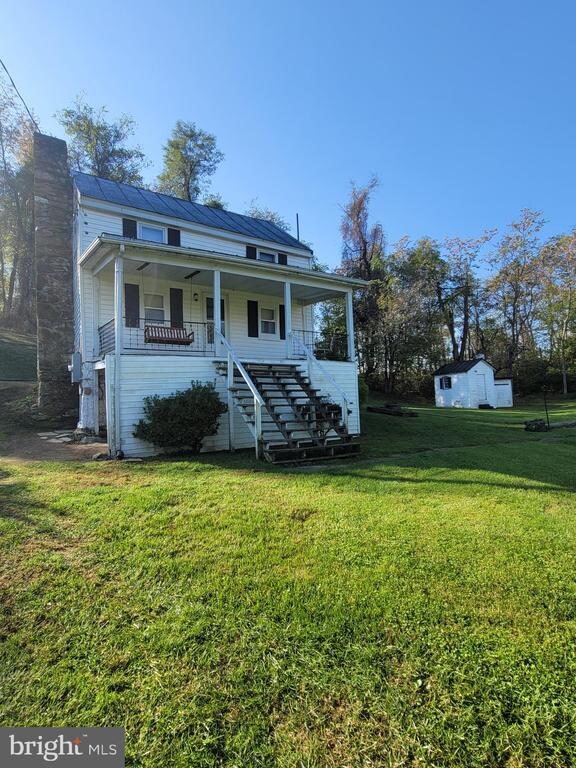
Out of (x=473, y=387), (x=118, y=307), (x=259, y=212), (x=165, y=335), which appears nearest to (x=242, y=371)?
(x=118, y=307)

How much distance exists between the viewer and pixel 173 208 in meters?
13.8

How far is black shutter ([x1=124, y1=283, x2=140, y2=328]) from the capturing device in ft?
35.3

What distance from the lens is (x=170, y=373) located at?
8.55 meters

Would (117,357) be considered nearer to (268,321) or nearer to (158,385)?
(158,385)

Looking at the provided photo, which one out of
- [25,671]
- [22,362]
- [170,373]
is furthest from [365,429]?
[22,362]

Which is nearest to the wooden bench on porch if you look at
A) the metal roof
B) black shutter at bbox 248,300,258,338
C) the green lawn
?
black shutter at bbox 248,300,258,338

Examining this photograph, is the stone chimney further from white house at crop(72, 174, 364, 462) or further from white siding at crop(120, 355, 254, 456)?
white siding at crop(120, 355, 254, 456)

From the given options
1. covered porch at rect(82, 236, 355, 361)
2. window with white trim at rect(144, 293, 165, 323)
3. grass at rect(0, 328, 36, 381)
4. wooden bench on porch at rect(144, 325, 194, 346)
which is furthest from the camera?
grass at rect(0, 328, 36, 381)

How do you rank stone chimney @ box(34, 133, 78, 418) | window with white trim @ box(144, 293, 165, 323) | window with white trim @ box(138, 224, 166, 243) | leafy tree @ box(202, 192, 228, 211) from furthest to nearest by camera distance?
leafy tree @ box(202, 192, 228, 211), window with white trim @ box(138, 224, 166, 243), stone chimney @ box(34, 133, 78, 418), window with white trim @ box(144, 293, 165, 323)

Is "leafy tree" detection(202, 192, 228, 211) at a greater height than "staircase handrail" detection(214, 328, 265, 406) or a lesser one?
greater

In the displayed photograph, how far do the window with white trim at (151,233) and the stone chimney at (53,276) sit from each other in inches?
103

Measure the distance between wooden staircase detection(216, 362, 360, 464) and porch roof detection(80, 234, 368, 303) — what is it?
8.12 ft

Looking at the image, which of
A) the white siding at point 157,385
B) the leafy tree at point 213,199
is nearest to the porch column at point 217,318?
the white siding at point 157,385

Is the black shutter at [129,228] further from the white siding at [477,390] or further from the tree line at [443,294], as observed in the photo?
the white siding at [477,390]
